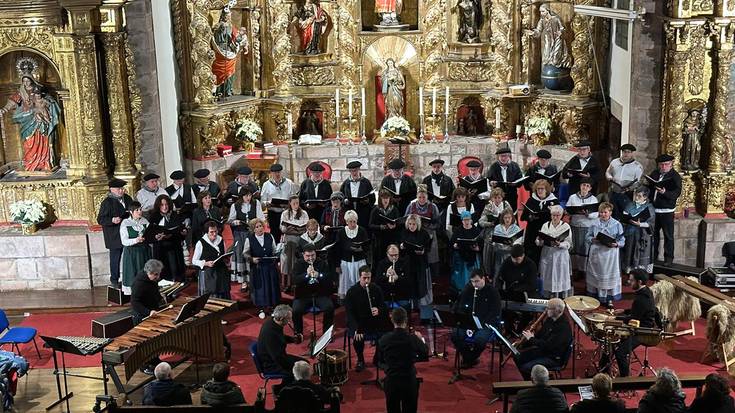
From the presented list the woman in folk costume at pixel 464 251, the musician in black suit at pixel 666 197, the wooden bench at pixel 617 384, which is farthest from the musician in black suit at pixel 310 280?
the musician in black suit at pixel 666 197

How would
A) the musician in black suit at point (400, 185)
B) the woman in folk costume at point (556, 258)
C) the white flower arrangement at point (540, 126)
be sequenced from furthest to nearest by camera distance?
the white flower arrangement at point (540, 126), the musician in black suit at point (400, 185), the woman in folk costume at point (556, 258)

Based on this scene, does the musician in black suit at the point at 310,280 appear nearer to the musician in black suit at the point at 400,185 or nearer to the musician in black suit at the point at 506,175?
the musician in black suit at the point at 400,185

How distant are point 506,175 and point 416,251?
11.2 feet

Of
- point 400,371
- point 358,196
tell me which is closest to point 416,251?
point 358,196

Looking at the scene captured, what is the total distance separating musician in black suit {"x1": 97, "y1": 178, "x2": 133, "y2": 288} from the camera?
55.7ft

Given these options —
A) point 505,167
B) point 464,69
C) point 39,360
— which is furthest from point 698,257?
point 39,360

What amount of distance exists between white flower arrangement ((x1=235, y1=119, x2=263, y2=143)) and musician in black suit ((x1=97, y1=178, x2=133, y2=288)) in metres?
5.00

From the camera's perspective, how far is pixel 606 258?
53.4ft

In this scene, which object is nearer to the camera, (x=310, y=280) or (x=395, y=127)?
(x=310, y=280)

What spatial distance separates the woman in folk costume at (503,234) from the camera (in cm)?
1587

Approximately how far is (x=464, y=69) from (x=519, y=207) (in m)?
4.11

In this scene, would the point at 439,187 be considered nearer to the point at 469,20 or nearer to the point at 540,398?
the point at 469,20

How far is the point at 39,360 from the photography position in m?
15.1

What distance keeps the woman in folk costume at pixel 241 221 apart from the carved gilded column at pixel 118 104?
2.23 meters
